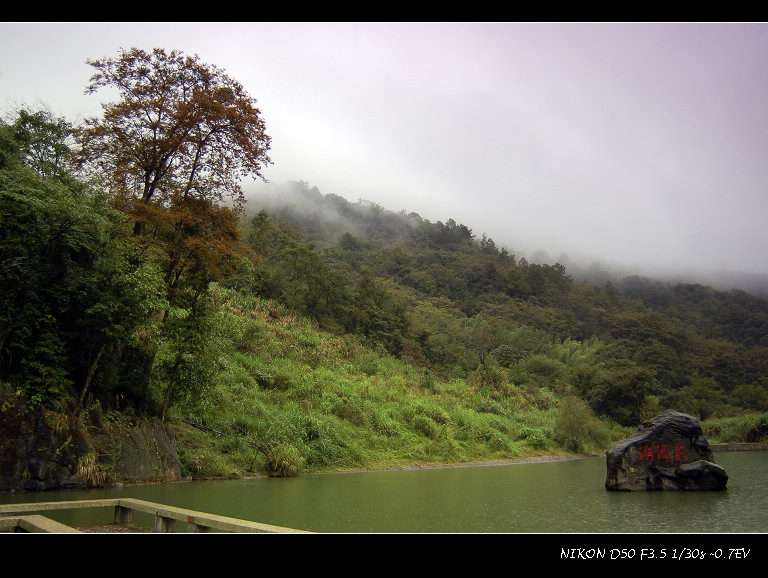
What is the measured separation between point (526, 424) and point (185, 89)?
2363cm

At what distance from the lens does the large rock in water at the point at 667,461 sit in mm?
13266

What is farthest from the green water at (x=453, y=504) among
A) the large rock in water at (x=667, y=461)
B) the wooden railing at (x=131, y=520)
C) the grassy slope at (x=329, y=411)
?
the grassy slope at (x=329, y=411)

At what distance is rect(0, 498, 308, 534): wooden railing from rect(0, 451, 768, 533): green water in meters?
0.73

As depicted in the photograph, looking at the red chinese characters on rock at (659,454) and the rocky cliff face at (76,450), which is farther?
the red chinese characters on rock at (659,454)

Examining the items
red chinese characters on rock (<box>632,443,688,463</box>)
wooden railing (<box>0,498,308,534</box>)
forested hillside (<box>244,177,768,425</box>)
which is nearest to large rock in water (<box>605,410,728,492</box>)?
red chinese characters on rock (<box>632,443,688,463</box>)

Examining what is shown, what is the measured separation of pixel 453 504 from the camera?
10.6m

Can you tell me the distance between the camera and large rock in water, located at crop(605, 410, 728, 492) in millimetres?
13266

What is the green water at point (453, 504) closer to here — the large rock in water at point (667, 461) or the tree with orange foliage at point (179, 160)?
the large rock in water at point (667, 461)

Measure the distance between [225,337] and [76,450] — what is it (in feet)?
17.6

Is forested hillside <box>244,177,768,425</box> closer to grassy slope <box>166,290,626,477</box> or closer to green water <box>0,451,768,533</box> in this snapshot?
grassy slope <box>166,290,626,477</box>

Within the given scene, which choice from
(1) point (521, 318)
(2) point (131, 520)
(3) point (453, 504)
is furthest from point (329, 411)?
(1) point (521, 318)

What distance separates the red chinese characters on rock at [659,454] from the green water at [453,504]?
0.87 metres

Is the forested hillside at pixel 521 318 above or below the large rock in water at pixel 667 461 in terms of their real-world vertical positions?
above

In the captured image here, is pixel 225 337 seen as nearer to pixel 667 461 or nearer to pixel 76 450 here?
pixel 76 450
